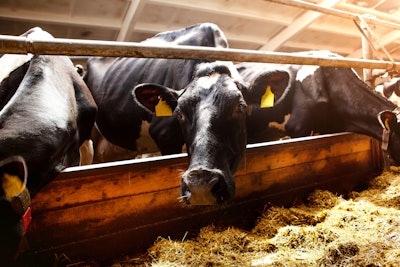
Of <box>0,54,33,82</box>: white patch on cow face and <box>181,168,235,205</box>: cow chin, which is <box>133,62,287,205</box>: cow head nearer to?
<box>181,168,235,205</box>: cow chin

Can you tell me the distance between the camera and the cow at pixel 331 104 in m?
3.49

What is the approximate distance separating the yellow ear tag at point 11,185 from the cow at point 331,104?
2.99 meters

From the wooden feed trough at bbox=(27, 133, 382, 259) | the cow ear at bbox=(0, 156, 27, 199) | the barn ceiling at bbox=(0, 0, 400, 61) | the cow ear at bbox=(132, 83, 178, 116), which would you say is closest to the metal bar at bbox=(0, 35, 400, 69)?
the cow ear at bbox=(0, 156, 27, 199)

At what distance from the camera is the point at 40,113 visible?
1766mm

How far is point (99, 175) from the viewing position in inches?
77.1

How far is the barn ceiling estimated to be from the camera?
5.19m

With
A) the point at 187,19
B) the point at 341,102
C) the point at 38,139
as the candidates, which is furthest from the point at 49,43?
the point at 187,19

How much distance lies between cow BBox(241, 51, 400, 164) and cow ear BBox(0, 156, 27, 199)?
2983mm

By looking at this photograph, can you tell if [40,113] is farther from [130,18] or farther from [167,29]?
[167,29]

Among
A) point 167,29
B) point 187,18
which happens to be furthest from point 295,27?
point 167,29

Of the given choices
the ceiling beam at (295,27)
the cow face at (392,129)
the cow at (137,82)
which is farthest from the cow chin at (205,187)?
the ceiling beam at (295,27)

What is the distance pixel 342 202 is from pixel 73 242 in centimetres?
208

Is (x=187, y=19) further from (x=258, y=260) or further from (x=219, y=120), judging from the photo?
(x=258, y=260)

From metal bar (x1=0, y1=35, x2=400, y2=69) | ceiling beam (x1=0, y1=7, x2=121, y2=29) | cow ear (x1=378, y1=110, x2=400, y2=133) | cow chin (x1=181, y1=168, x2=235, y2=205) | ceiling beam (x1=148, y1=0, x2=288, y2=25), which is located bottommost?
cow chin (x1=181, y1=168, x2=235, y2=205)
